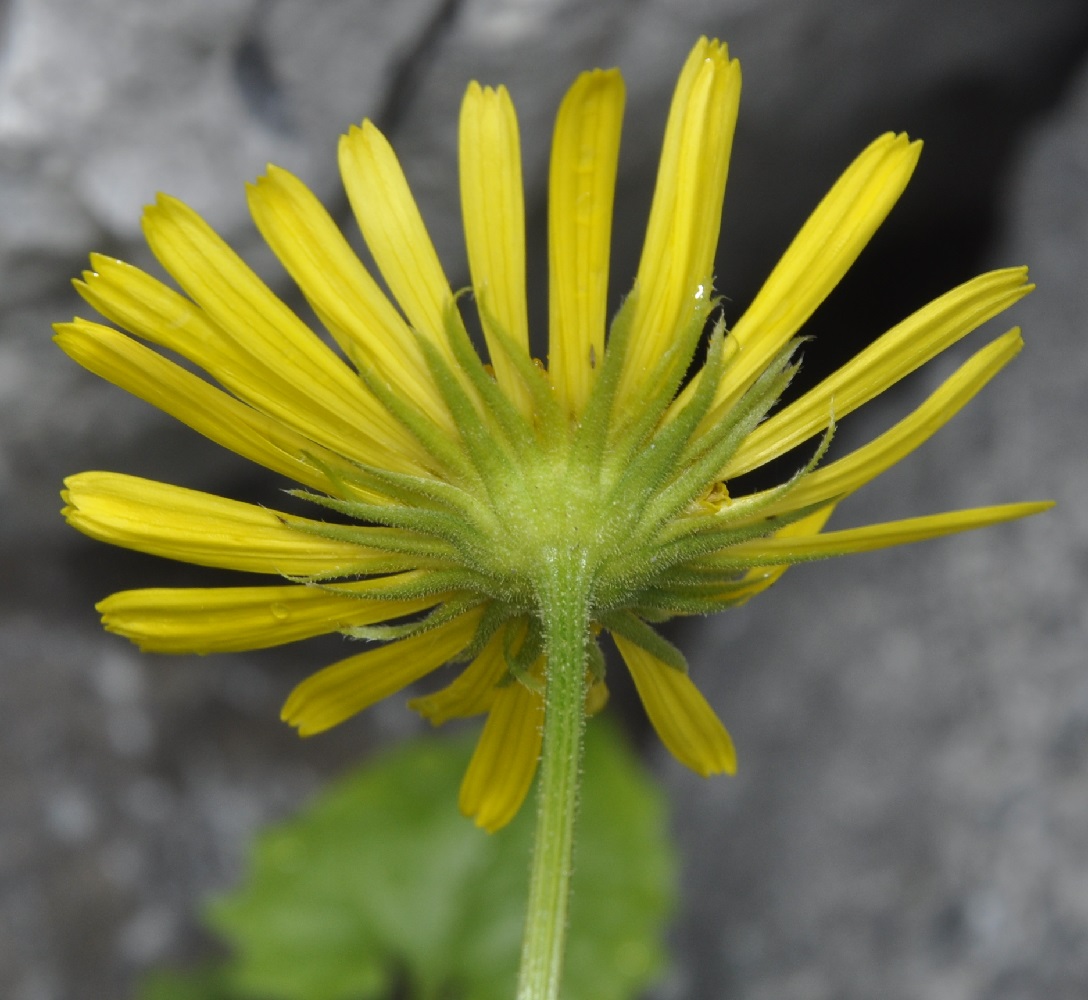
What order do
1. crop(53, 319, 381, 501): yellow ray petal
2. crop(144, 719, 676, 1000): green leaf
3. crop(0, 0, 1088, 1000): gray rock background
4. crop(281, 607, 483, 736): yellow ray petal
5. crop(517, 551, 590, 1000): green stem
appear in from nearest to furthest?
crop(517, 551, 590, 1000): green stem → crop(53, 319, 381, 501): yellow ray petal → crop(281, 607, 483, 736): yellow ray petal → crop(0, 0, 1088, 1000): gray rock background → crop(144, 719, 676, 1000): green leaf

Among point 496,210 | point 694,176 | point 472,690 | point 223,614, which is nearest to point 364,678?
point 472,690

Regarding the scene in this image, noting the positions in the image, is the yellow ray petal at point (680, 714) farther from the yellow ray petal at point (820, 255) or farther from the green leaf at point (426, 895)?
the green leaf at point (426, 895)

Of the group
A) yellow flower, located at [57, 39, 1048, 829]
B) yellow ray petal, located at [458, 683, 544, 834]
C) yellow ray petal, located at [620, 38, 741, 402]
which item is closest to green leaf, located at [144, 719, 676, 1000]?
yellow ray petal, located at [458, 683, 544, 834]

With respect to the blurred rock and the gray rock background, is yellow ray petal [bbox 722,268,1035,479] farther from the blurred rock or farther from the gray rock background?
the blurred rock

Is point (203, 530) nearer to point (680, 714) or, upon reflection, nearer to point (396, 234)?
point (396, 234)

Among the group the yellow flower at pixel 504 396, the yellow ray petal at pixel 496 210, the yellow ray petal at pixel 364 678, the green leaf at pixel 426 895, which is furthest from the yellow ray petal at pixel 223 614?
the green leaf at pixel 426 895

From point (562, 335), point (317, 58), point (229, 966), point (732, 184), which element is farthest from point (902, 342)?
point (229, 966)
